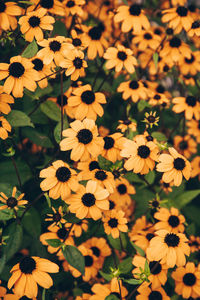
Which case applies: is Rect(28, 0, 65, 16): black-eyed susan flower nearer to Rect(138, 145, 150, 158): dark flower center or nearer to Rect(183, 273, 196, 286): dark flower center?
Rect(138, 145, 150, 158): dark flower center

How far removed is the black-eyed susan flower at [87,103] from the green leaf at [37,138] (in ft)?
0.81

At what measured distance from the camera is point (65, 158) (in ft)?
4.66

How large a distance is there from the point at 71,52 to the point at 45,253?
0.93 m

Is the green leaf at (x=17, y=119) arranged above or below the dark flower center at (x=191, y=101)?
below

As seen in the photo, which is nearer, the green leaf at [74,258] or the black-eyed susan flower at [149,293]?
the green leaf at [74,258]

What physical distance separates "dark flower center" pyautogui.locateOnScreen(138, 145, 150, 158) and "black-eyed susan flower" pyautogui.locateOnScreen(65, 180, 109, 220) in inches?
9.9

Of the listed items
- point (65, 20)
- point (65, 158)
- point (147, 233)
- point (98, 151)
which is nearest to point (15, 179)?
point (65, 158)

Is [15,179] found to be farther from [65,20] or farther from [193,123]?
[193,123]

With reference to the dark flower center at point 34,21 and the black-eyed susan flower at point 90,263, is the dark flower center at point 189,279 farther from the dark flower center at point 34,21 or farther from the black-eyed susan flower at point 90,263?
the dark flower center at point 34,21

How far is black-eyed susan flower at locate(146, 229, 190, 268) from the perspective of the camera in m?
1.13

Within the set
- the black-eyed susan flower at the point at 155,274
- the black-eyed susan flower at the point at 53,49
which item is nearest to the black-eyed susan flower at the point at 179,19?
the black-eyed susan flower at the point at 53,49

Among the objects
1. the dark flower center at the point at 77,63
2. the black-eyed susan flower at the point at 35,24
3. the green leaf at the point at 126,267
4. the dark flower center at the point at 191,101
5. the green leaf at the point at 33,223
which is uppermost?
the black-eyed susan flower at the point at 35,24

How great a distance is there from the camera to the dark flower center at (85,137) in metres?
1.18

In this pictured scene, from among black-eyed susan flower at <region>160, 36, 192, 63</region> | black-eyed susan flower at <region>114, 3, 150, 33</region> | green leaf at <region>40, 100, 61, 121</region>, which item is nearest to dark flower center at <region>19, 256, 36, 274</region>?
green leaf at <region>40, 100, 61, 121</region>
